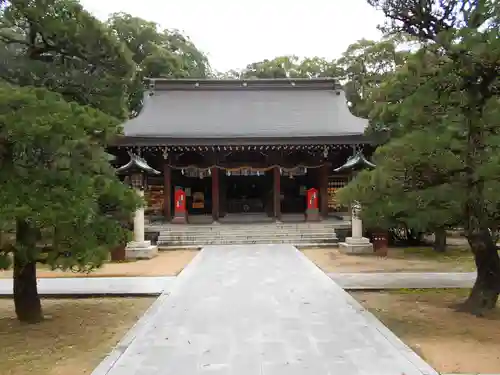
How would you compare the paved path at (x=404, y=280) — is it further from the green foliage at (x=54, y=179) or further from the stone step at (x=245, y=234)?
the stone step at (x=245, y=234)

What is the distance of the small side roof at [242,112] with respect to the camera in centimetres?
2188

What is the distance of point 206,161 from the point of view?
22500 millimetres

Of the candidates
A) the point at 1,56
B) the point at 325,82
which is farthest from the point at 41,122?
the point at 325,82

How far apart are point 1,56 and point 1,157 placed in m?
Result: 2.03

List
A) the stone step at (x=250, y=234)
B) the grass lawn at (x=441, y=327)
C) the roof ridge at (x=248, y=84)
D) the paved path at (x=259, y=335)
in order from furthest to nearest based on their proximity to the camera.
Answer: the roof ridge at (x=248, y=84), the stone step at (x=250, y=234), the grass lawn at (x=441, y=327), the paved path at (x=259, y=335)

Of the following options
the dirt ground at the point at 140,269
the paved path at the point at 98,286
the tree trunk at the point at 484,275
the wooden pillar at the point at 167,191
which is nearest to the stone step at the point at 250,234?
the dirt ground at the point at 140,269

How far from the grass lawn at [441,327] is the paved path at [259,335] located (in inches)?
12.2

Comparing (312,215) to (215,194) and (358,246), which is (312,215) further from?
(358,246)

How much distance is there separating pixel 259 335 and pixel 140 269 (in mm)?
→ 7649

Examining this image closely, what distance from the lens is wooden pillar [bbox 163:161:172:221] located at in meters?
22.1

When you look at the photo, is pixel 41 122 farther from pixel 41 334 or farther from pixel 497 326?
pixel 497 326

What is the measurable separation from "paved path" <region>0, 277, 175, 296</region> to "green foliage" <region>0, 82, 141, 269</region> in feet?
10.2

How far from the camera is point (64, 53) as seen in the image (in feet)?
25.0

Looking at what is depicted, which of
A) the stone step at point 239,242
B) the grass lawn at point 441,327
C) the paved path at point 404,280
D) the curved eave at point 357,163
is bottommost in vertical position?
the grass lawn at point 441,327
